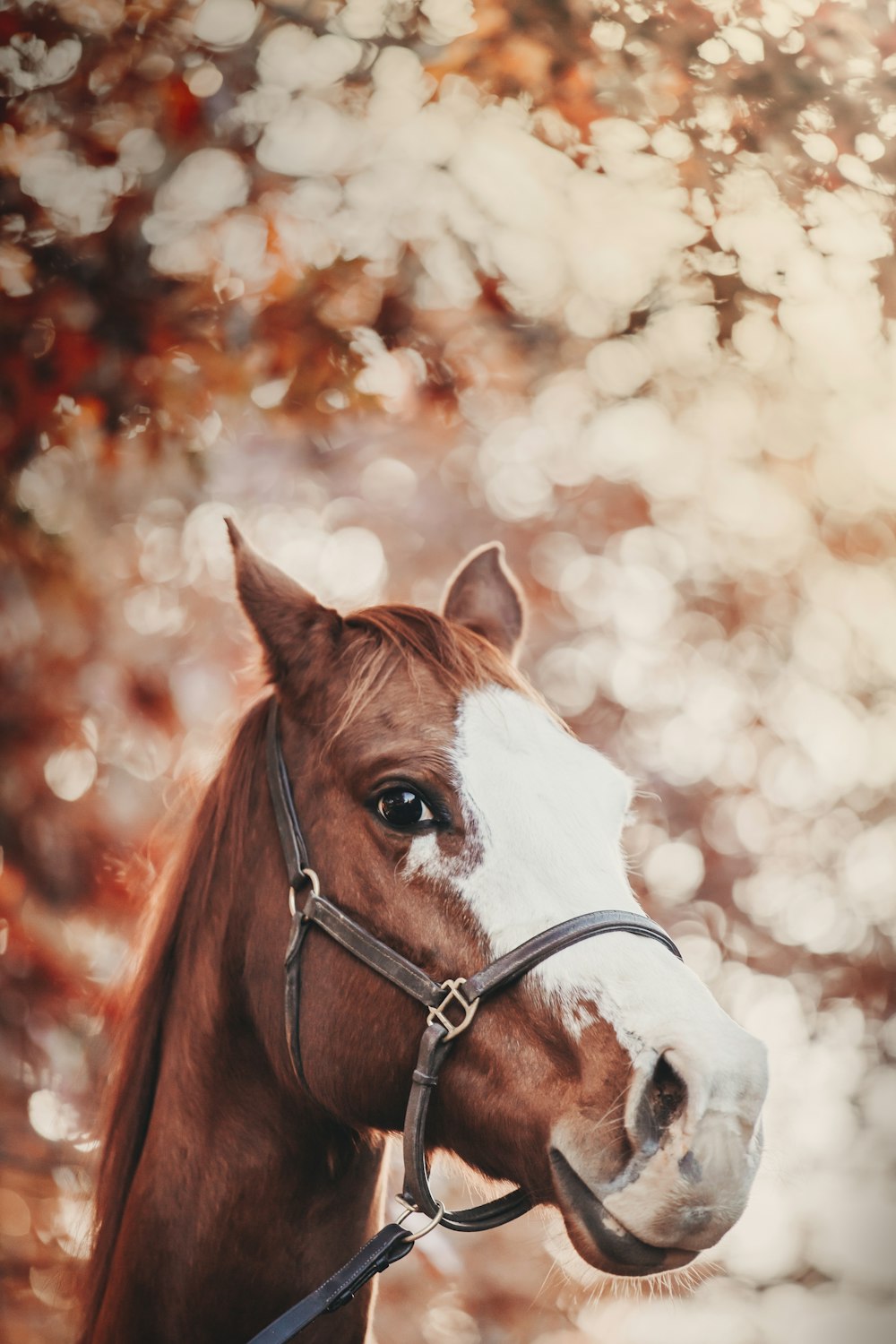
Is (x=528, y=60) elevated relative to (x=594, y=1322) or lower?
elevated

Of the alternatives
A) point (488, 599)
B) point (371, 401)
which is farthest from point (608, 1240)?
point (371, 401)

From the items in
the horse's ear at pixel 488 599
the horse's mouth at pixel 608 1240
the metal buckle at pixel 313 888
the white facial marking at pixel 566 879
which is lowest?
the metal buckle at pixel 313 888

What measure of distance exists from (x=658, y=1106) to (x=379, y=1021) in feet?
1.95

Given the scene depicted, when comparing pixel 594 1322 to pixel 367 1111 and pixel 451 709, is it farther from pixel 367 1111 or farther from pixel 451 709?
pixel 451 709

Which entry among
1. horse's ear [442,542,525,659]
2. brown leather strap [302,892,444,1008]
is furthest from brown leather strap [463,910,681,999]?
horse's ear [442,542,525,659]

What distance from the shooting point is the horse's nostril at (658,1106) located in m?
1.35

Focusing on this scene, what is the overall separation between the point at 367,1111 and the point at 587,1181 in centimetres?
51

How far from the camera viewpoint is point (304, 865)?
190 centimetres

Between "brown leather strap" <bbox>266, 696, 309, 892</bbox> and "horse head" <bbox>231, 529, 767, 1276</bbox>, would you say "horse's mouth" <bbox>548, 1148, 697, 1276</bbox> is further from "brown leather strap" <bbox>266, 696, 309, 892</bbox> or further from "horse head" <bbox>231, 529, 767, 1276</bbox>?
"brown leather strap" <bbox>266, 696, 309, 892</bbox>

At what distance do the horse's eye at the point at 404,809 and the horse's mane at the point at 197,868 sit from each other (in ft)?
0.72

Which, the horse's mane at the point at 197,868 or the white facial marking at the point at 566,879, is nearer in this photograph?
the white facial marking at the point at 566,879

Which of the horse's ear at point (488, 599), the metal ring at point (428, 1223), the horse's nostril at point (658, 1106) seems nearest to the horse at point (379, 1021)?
the horse's nostril at point (658, 1106)

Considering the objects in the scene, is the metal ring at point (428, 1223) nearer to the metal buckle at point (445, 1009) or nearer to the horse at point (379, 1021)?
the horse at point (379, 1021)

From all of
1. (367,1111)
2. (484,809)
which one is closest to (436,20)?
(484,809)
